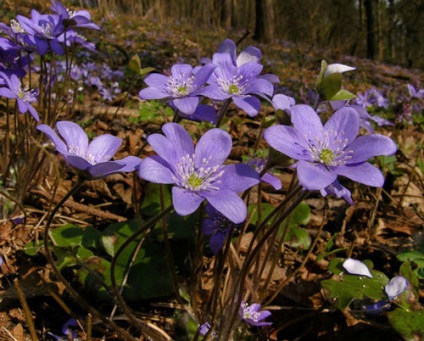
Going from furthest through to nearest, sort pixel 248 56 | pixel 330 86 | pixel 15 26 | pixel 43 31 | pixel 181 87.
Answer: pixel 15 26 < pixel 43 31 < pixel 248 56 < pixel 181 87 < pixel 330 86

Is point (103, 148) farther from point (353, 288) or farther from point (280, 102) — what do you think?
point (353, 288)

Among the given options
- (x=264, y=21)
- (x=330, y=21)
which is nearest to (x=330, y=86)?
(x=264, y=21)

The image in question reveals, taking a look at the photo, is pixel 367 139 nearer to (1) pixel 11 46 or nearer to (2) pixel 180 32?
(1) pixel 11 46

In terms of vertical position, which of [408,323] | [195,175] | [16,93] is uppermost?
[16,93]

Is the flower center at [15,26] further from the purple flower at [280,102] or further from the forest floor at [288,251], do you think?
the purple flower at [280,102]

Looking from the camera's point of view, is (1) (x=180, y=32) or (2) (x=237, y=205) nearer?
(2) (x=237, y=205)

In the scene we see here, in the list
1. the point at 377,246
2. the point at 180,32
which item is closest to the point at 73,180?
the point at 377,246

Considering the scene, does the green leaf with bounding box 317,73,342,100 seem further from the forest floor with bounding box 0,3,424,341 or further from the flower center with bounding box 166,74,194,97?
the forest floor with bounding box 0,3,424,341
